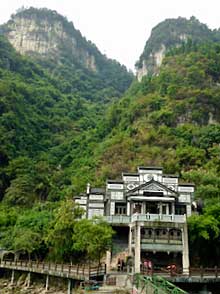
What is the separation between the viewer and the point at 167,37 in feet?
395

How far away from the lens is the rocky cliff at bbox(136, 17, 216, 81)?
117m

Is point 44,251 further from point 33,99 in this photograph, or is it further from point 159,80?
point 33,99

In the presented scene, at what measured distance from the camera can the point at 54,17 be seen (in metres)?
151

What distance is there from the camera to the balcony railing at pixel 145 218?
2744 cm

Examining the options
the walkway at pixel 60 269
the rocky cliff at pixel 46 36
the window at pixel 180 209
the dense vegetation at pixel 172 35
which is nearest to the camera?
the walkway at pixel 60 269

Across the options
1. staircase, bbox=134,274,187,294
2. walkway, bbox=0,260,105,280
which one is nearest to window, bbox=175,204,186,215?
walkway, bbox=0,260,105,280

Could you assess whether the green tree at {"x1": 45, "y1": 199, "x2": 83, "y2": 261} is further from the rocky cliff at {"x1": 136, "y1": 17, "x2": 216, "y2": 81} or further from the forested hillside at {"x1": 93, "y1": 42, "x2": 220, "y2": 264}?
the rocky cliff at {"x1": 136, "y1": 17, "x2": 216, "y2": 81}

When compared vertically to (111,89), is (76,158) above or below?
below

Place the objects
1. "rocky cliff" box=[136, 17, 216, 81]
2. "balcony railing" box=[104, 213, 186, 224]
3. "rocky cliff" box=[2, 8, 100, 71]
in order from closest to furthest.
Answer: "balcony railing" box=[104, 213, 186, 224]
"rocky cliff" box=[136, 17, 216, 81]
"rocky cliff" box=[2, 8, 100, 71]

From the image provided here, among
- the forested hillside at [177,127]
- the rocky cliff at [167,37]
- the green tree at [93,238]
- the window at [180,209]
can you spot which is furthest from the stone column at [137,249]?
the rocky cliff at [167,37]

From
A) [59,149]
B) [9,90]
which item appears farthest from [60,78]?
[59,149]

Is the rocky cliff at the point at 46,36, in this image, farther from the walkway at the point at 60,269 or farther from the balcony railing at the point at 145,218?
the balcony railing at the point at 145,218

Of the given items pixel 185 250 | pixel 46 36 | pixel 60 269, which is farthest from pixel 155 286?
pixel 46 36

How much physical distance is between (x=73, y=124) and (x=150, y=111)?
2404 cm
